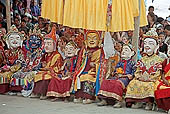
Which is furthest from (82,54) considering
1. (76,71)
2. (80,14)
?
(80,14)

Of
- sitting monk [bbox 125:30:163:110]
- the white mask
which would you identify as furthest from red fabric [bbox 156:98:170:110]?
the white mask

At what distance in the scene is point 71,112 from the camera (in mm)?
5980

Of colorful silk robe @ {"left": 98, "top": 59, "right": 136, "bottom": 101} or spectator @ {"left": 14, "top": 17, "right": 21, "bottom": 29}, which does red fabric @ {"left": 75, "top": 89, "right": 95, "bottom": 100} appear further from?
spectator @ {"left": 14, "top": 17, "right": 21, "bottom": 29}

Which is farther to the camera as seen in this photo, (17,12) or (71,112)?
(17,12)

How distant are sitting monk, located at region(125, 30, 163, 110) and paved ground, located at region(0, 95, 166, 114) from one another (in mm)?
187

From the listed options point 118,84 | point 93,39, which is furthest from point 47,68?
point 118,84

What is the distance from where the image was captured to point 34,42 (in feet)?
24.7

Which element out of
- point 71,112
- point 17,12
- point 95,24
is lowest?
point 71,112

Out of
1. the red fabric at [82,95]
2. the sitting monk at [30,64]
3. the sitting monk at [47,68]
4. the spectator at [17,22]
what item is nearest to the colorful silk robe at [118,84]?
the red fabric at [82,95]

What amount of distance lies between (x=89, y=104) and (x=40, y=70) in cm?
132

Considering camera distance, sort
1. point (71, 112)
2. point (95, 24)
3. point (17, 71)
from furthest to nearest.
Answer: point (17, 71) < point (95, 24) < point (71, 112)

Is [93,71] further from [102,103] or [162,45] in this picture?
[162,45]

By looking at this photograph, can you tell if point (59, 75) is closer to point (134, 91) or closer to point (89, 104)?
point (89, 104)

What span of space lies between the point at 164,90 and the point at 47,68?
2407 mm
